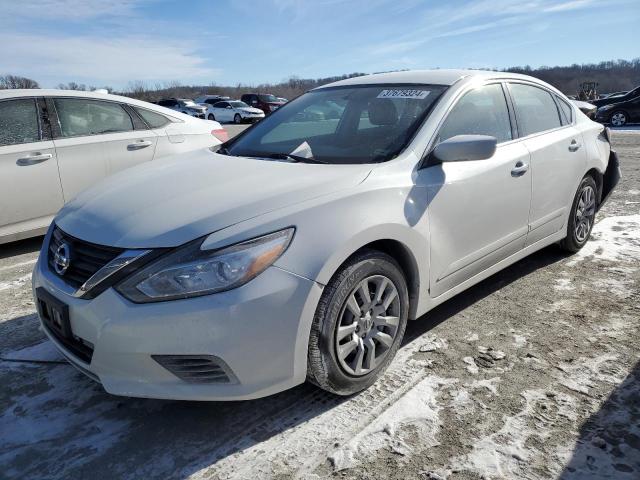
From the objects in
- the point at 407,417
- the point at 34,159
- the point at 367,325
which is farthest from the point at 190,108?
the point at 407,417

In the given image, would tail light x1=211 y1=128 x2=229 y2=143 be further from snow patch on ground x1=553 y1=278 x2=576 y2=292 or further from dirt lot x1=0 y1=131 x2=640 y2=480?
snow patch on ground x1=553 y1=278 x2=576 y2=292

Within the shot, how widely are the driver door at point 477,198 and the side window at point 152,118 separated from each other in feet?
11.4

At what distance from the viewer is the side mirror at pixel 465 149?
270cm

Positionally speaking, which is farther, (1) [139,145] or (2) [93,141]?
(1) [139,145]

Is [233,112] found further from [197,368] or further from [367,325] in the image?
[197,368]

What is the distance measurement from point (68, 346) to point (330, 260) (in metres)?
1.24

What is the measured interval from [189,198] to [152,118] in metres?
3.42

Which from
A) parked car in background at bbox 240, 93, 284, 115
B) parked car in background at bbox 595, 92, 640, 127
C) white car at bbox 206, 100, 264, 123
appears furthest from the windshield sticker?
parked car in background at bbox 240, 93, 284, 115

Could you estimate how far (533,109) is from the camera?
3.81 meters

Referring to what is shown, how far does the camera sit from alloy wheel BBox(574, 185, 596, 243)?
432cm

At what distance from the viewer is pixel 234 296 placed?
2012 millimetres

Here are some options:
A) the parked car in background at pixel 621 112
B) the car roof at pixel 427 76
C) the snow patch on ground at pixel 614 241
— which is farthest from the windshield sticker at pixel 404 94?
the parked car in background at pixel 621 112

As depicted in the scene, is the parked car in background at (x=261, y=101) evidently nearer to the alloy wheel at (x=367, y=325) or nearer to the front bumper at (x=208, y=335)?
the alloy wheel at (x=367, y=325)

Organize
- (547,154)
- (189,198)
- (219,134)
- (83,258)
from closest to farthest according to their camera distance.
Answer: (83,258), (189,198), (547,154), (219,134)
